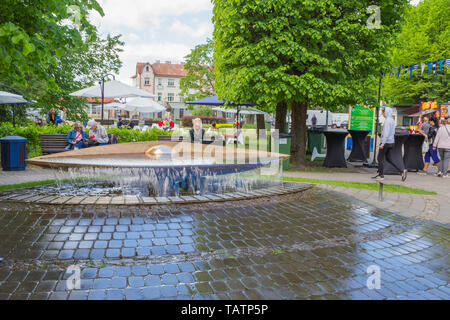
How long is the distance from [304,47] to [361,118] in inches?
345

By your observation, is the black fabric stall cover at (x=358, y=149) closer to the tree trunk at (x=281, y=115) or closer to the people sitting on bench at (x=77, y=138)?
the tree trunk at (x=281, y=115)

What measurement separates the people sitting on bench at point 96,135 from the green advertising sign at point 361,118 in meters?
12.0

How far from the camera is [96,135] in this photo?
36.7 ft

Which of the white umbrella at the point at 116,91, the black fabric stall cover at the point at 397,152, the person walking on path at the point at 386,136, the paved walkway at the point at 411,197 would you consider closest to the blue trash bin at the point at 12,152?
the white umbrella at the point at 116,91

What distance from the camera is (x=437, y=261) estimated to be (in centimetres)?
414

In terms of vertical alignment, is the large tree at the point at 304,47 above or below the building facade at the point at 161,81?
below

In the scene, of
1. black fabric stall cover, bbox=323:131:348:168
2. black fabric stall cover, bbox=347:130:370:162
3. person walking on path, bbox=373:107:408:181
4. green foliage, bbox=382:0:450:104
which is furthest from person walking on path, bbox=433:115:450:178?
green foliage, bbox=382:0:450:104

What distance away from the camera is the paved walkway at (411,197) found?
21.1 ft

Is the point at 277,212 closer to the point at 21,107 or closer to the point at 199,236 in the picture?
the point at 199,236

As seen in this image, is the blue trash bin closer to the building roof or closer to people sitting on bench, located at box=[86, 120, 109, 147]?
people sitting on bench, located at box=[86, 120, 109, 147]

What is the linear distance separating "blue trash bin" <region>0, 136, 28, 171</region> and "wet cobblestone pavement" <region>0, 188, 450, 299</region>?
4842 millimetres

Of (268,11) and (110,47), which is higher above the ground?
(110,47)
